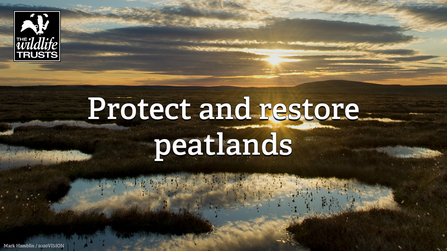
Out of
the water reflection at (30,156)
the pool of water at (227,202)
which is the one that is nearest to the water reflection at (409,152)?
the pool of water at (227,202)

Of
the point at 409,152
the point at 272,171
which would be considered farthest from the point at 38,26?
the point at 409,152

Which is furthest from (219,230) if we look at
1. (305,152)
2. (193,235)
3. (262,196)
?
(305,152)

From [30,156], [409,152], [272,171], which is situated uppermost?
[409,152]

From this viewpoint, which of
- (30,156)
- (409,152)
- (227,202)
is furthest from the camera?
(409,152)

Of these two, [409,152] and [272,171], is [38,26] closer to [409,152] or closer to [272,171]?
[272,171]

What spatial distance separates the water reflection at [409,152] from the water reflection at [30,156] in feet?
69.1

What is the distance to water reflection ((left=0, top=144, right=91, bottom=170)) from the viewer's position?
57.1ft

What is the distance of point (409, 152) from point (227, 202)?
638 inches

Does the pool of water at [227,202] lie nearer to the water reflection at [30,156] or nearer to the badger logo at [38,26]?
the water reflection at [30,156]

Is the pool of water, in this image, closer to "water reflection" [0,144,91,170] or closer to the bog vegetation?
the bog vegetation

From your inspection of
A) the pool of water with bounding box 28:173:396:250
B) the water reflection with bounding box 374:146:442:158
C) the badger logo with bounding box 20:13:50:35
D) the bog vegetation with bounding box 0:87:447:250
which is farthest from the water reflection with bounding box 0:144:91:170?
the water reflection with bounding box 374:146:442:158

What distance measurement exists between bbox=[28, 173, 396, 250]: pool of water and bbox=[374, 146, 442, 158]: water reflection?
797cm

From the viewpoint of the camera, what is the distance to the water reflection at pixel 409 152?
19903mm

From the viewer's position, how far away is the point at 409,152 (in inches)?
831
